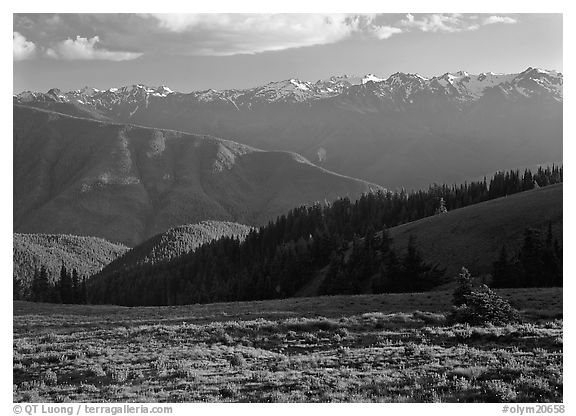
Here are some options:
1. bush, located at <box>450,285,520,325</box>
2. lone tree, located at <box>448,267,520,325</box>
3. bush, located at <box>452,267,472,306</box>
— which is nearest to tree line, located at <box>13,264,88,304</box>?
bush, located at <box>452,267,472,306</box>

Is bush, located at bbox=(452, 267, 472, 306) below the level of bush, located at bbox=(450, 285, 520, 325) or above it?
above

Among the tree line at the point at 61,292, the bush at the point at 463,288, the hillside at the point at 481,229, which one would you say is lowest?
the tree line at the point at 61,292

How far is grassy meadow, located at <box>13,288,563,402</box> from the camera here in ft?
70.9

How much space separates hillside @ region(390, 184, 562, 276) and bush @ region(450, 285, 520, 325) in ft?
157

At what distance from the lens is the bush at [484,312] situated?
1304 inches

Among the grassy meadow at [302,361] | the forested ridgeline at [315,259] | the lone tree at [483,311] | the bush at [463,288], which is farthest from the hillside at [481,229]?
the grassy meadow at [302,361]

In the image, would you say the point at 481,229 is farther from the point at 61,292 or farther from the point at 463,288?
the point at 61,292

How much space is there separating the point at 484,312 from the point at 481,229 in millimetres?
68519

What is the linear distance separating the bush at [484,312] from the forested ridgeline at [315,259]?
133ft

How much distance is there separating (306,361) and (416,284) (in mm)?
52397

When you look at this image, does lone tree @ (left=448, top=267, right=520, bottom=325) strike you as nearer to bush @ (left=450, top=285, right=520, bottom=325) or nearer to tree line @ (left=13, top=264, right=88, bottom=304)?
bush @ (left=450, top=285, right=520, bottom=325)

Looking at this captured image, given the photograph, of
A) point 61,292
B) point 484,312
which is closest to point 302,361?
point 484,312

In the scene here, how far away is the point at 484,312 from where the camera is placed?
109 ft

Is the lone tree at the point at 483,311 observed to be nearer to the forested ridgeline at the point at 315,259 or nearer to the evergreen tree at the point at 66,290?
the forested ridgeline at the point at 315,259
